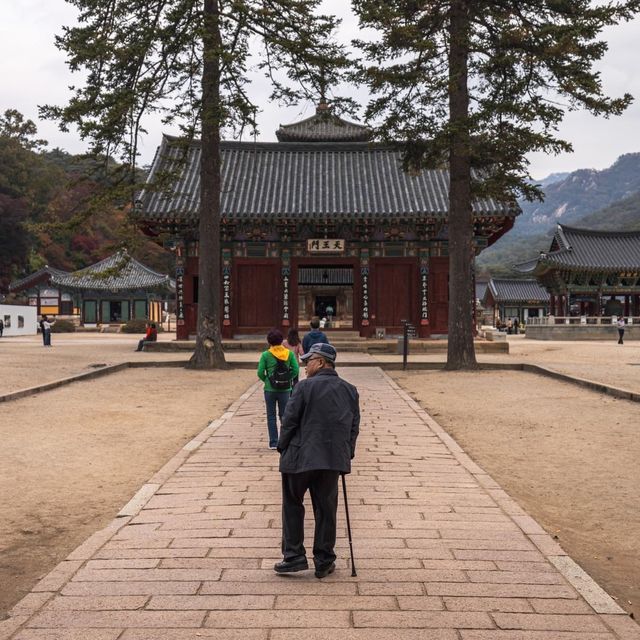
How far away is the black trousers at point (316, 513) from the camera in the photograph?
4.16 metres

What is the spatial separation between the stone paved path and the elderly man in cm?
15

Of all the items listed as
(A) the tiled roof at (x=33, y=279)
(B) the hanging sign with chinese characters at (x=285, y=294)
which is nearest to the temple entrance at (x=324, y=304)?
(B) the hanging sign with chinese characters at (x=285, y=294)

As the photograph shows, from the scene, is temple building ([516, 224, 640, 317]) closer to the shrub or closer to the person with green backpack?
the shrub

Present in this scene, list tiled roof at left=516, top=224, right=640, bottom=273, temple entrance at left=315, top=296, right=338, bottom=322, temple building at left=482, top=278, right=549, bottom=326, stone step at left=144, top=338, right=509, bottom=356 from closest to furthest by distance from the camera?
stone step at left=144, top=338, right=509, bottom=356, temple entrance at left=315, top=296, right=338, bottom=322, tiled roof at left=516, top=224, right=640, bottom=273, temple building at left=482, top=278, right=549, bottom=326

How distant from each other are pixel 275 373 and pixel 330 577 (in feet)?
12.8

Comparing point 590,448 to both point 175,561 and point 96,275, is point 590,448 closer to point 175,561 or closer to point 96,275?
point 175,561

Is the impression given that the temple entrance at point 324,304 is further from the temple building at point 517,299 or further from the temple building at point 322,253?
the temple building at point 517,299

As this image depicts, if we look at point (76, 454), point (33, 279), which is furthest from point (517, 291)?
point (76, 454)

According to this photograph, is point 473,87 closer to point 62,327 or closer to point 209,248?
point 209,248

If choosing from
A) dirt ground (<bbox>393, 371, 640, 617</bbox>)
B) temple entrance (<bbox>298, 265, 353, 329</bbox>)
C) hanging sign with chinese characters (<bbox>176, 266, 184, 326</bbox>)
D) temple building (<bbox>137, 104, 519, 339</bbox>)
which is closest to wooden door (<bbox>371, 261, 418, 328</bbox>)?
temple building (<bbox>137, 104, 519, 339</bbox>)

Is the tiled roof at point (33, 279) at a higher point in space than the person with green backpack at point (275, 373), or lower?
higher

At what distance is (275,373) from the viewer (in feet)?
25.9

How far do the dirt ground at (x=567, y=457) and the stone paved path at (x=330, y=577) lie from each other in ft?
1.33

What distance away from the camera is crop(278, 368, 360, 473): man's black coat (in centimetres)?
418
